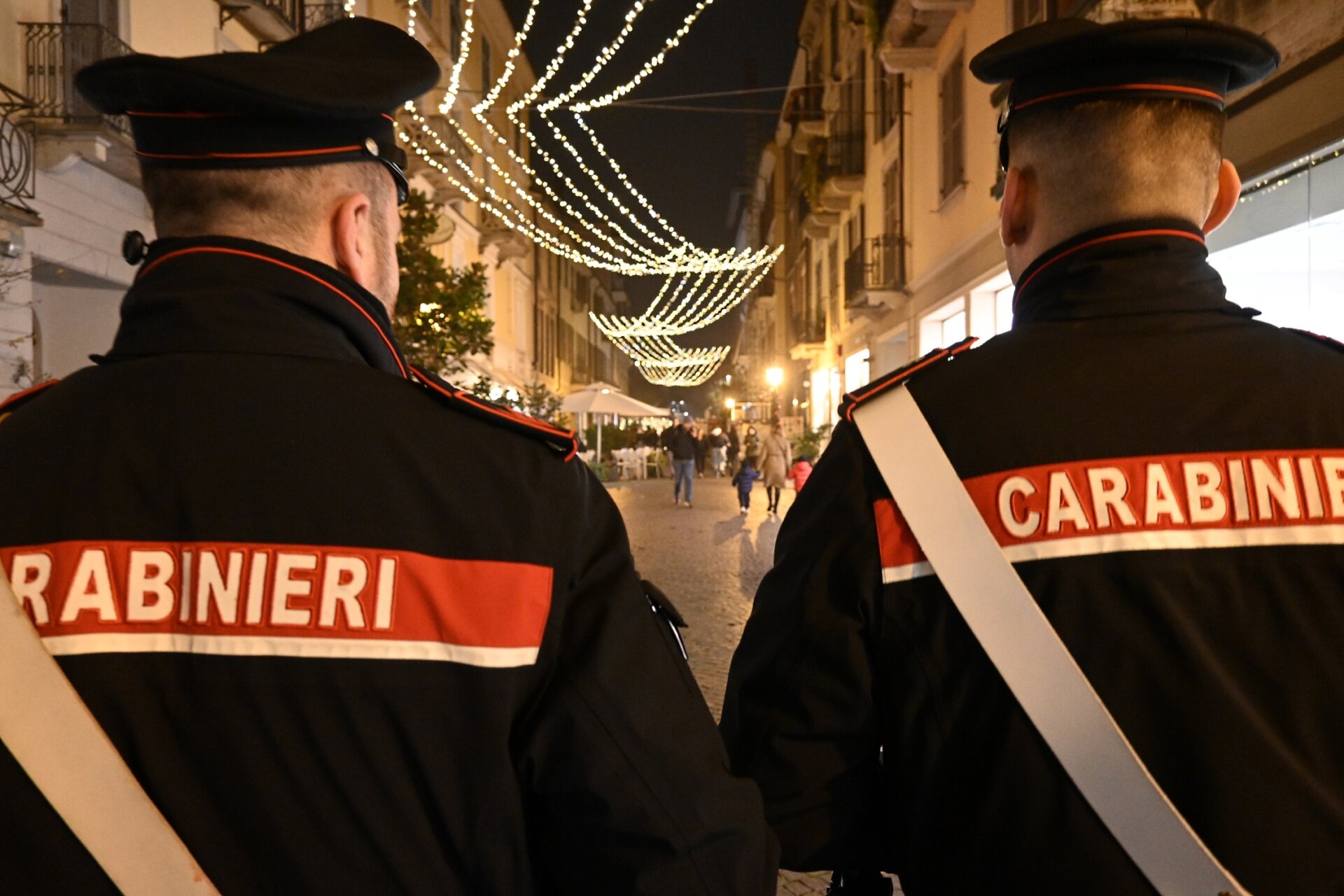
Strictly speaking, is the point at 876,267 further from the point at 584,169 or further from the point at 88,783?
the point at 88,783

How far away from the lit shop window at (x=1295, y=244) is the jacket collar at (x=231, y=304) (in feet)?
18.9

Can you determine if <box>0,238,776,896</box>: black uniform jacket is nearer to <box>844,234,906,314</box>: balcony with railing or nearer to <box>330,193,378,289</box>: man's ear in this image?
<box>330,193,378,289</box>: man's ear

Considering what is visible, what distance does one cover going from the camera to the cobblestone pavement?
21.2ft

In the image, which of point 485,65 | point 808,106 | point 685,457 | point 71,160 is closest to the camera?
point 71,160

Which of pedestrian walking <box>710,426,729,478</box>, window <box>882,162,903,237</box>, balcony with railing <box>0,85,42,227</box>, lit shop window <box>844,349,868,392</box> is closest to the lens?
balcony with railing <box>0,85,42,227</box>

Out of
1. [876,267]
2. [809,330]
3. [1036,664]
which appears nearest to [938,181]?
[876,267]

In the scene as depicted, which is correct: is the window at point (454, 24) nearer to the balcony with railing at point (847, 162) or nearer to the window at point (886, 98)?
the balcony with railing at point (847, 162)

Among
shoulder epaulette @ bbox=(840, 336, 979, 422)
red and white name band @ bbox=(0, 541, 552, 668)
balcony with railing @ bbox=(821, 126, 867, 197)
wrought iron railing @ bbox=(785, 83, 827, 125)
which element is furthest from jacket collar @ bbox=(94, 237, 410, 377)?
wrought iron railing @ bbox=(785, 83, 827, 125)

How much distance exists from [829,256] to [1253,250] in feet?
63.7

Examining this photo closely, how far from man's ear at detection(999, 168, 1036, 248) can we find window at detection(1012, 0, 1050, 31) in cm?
921

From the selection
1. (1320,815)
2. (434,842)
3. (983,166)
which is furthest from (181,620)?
(983,166)

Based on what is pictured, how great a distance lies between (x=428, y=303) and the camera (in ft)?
42.6

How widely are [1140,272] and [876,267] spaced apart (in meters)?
17.3

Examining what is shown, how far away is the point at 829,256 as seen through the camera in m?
26.5
